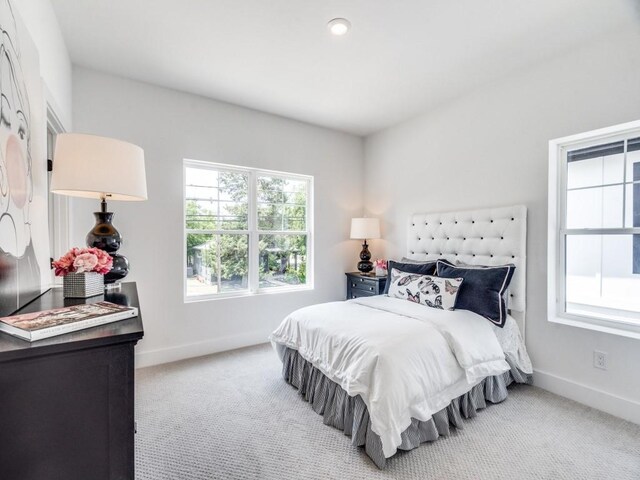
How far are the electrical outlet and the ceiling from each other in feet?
7.36

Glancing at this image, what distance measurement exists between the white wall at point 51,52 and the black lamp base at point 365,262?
319 centimetres

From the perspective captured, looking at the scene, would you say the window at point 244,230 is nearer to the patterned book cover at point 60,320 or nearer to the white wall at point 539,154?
the white wall at point 539,154

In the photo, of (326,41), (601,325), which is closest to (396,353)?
(601,325)

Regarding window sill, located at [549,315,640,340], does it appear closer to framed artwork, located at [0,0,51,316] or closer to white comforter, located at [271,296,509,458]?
white comforter, located at [271,296,509,458]

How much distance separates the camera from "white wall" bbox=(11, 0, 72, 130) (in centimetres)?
159

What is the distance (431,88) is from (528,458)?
116 inches

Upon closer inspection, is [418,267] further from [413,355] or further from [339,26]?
[339,26]

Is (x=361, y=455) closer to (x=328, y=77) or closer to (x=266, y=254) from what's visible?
(x=266, y=254)

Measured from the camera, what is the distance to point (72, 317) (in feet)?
3.16

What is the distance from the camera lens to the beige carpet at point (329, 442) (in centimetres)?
166

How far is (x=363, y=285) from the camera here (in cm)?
389

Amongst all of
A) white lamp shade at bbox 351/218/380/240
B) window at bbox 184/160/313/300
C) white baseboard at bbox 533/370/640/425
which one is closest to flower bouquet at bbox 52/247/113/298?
window at bbox 184/160/313/300

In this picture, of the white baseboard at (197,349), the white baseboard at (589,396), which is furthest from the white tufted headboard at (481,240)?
the white baseboard at (197,349)

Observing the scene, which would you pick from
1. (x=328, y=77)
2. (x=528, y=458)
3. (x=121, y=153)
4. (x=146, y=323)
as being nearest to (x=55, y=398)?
(x=121, y=153)
